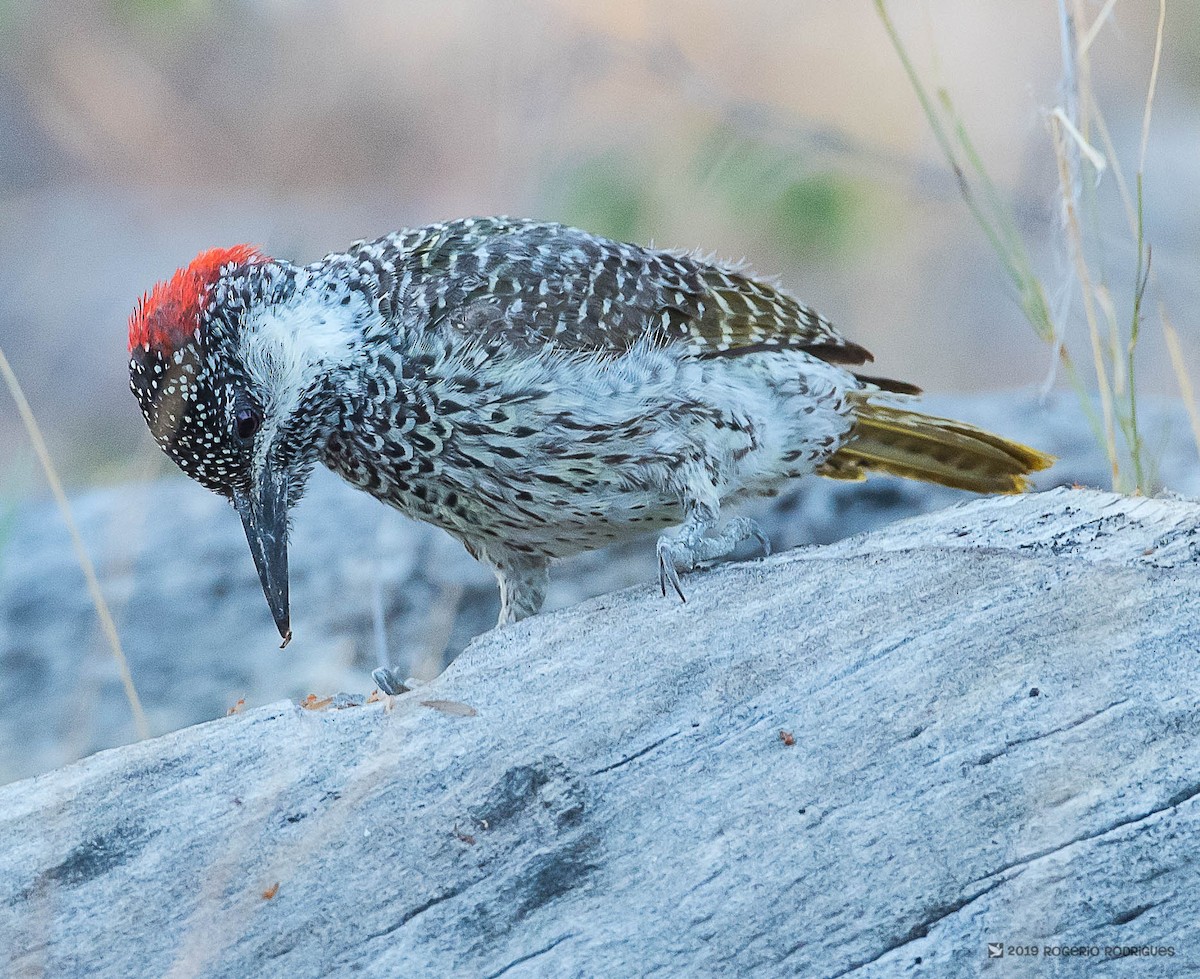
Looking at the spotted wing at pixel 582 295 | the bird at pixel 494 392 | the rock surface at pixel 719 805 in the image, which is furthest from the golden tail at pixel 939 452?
the rock surface at pixel 719 805

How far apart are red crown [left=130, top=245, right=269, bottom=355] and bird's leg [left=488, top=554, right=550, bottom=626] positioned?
3.76 feet

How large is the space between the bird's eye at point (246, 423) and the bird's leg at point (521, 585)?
0.88 m

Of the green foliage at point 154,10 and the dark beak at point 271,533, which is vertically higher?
the green foliage at point 154,10

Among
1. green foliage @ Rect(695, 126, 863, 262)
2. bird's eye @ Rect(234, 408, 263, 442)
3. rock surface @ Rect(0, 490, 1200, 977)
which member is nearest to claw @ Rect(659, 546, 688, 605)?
rock surface @ Rect(0, 490, 1200, 977)

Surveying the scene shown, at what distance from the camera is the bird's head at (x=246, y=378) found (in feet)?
10.1

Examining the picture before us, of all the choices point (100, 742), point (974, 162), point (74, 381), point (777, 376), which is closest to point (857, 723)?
point (777, 376)

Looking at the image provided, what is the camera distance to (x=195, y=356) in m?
3.08

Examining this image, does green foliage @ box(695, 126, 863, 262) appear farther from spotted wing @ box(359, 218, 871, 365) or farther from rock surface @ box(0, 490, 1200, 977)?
rock surface @ box(0, 490, 1200, 977)

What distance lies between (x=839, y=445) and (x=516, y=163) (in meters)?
3.89

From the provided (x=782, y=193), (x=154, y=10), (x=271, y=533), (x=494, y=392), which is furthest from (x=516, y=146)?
(x=271, y=533)

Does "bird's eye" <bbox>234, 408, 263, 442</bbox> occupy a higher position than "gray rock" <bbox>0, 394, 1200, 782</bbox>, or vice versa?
"bird's eye" <bbox>234, 408, 263, 442</bbox>

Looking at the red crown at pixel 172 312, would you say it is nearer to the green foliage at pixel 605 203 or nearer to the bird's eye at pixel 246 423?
the bird's eye at pixel 246 423

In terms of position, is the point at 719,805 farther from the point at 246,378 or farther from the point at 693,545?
the point at 246,378

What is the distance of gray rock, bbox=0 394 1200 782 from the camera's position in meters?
4.48
